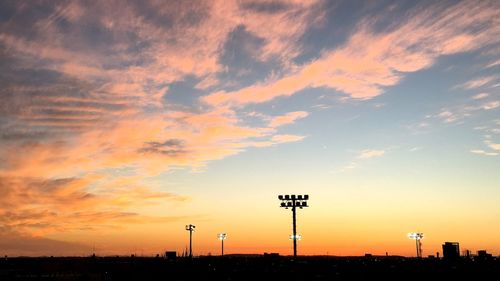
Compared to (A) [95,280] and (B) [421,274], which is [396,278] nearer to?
(B) [421,274]

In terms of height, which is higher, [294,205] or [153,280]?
[294,205]

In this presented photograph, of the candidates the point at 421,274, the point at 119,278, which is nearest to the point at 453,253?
the point at 421,274

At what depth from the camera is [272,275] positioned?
57344 mm

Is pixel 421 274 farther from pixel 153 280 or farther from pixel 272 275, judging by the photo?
pixel 153 280

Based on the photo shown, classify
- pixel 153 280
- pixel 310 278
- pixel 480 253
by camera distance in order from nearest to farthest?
1. pixel 153 280
2. pixel 310 278
3. pixel 480 253

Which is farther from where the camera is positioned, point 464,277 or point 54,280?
point 464,277

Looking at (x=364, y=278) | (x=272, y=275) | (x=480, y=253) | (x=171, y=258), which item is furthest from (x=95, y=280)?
(x=480, y=253)

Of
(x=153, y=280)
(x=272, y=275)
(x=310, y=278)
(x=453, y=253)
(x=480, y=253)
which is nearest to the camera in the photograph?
(x=153, y=280)

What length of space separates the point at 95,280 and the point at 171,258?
55.3m

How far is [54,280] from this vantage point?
1816 inches

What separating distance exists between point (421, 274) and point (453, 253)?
103 ft

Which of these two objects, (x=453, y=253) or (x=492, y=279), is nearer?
(x=492, y=279)

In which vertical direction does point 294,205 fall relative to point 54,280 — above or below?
above

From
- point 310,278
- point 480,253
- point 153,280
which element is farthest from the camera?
point 480,253
